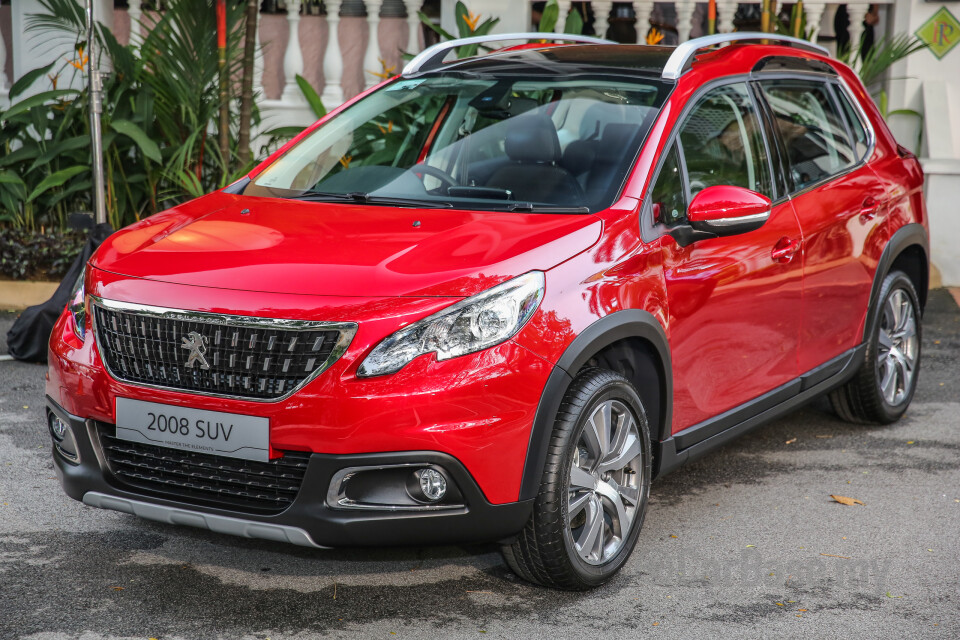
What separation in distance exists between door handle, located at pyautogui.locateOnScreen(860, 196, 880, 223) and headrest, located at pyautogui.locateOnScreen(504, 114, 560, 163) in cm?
159

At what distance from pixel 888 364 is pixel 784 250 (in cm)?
152

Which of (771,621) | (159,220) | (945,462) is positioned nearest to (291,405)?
(159,220)

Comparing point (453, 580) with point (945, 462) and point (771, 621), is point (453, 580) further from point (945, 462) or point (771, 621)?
point (945, 462)

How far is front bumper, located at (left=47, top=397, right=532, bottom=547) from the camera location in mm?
3154

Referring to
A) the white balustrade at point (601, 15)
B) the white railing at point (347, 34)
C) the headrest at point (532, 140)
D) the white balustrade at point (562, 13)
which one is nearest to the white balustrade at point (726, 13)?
the white railing at point (347, 34)

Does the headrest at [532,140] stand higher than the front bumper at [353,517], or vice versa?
the headrest at [532,140]

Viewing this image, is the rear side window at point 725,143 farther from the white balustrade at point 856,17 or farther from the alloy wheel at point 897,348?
the white balustrade at point 856,17

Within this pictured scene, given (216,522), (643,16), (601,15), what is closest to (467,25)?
(601,15)

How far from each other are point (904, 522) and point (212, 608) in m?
2.56

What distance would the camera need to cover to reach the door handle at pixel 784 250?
4371 mm

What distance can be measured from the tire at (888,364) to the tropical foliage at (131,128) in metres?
4.78

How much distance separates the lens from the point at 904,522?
4.41 metres

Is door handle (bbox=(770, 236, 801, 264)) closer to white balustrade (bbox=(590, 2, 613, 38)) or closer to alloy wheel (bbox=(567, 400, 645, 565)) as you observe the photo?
alloy wheel (bbox=(567, 400, 645, 565))

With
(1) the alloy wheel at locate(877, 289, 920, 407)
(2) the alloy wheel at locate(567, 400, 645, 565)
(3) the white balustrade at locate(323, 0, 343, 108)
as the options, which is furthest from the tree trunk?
(2) the alloy wheel at locate(567, 400, 645, 565)
